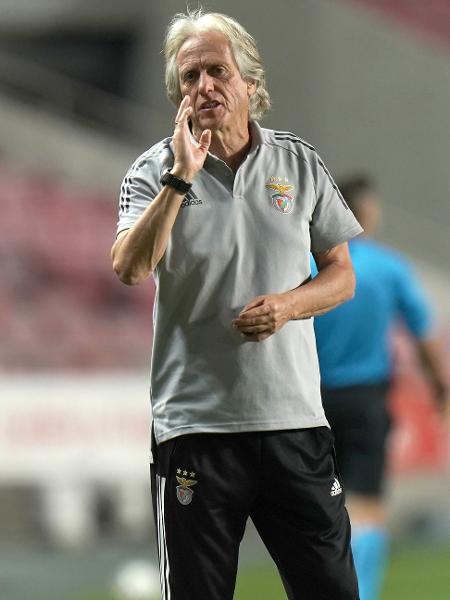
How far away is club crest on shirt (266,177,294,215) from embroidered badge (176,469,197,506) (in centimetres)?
59

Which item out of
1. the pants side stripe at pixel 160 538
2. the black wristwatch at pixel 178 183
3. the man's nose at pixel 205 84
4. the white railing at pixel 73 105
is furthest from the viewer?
the white railing at pixel 73 105

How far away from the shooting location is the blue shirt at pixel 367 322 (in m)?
4.80

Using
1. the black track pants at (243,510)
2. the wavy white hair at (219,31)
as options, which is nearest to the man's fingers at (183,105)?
the wavy white hair at (219,31)

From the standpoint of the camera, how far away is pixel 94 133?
10.9m

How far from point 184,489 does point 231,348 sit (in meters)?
0.31

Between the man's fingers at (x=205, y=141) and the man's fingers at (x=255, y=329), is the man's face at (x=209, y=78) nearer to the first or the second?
the man's fingers at (x=205, y=141)

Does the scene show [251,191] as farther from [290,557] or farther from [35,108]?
[35,108]

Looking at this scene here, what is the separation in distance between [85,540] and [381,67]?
565 cm

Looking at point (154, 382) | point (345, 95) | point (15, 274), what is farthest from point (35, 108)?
point (154, 382)

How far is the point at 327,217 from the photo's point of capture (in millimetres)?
2842

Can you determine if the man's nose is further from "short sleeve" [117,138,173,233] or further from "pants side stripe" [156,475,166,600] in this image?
"pants side stripe" [156,475,166,600]

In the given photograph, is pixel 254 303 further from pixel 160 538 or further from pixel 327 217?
pixel 160 538

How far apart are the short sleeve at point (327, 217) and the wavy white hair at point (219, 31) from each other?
228 mm

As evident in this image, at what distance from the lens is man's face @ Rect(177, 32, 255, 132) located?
2.71 m
